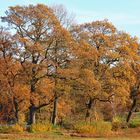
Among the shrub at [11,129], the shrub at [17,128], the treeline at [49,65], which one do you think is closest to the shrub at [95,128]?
the treeline at [49,65]

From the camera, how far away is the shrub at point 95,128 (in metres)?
49.3

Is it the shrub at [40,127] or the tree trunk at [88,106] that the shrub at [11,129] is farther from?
the tree trunk at [88,106]

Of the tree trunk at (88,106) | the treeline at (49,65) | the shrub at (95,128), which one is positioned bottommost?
the shrub at (95,128)

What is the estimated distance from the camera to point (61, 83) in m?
50.3

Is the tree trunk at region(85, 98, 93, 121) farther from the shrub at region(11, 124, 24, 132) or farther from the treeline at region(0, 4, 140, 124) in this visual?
the shrub at region(11, 124, 24, 132)

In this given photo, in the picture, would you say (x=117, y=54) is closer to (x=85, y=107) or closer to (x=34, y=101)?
(x=85, y=107)

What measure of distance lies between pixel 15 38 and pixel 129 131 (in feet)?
60.5

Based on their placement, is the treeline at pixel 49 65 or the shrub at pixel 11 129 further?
the treeline at pixel 49 65

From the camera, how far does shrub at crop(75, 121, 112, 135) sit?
49.3m

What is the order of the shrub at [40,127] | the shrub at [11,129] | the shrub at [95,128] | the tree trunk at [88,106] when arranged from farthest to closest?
the tree trunk at [88,106]
the shrub at [95,128]
the shrub at [40,127]
the shrub at [11,129]

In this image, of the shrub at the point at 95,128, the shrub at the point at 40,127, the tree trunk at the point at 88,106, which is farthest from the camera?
the tree trunk at the point at 88,106

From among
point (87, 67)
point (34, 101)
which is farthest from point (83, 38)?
point (34, 101)

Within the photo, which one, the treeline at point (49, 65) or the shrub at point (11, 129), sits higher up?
the treeline at point (49, 65)

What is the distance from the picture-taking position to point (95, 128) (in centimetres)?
5003
